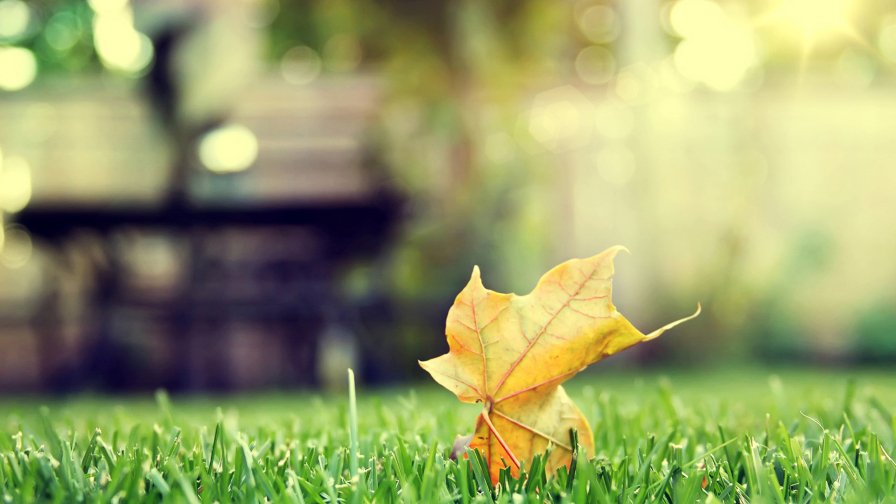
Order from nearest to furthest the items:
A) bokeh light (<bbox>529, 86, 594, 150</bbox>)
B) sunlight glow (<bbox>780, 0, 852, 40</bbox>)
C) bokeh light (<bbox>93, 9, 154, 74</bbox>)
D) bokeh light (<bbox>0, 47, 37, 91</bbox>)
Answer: bokeh light (<bbox>93, 9, 154, 74</bbox>) → sunlight glow (<bbox>780, 0, 852, 40</bbox>) → bokeh light (<bbox>529, 86, 594, 150</bbox>) → bokeh light (<bbox>0, 47, 37, 91</bbox>)

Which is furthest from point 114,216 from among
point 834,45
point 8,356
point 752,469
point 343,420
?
point 834,45

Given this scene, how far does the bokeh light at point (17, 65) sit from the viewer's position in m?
11.6

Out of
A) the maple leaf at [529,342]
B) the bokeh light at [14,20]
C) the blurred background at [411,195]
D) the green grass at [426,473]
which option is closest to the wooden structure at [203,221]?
the blurred background at [411,195]

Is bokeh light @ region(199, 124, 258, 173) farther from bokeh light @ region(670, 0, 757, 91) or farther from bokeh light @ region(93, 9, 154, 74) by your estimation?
bokeh light @ region(670, 0, 757, 91)

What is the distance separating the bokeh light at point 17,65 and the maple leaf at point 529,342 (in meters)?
11.4

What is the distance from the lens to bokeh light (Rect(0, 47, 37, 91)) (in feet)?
38.1

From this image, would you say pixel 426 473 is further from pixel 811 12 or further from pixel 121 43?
pixel 121 43

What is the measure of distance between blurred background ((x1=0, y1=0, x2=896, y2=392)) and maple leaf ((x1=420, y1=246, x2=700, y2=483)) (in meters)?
3.42

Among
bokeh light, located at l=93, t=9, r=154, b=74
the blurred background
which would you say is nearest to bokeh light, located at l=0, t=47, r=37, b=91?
bokeh light, located at l=93, t=9, r=154, b=74

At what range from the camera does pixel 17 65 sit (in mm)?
12664

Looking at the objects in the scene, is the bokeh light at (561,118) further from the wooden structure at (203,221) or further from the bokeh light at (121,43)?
the bokeh light at (121,43)

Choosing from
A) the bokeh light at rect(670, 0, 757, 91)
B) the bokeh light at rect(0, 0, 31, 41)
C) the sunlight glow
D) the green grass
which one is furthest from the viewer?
the bokeh light at rect(0, 0, 31, 41)

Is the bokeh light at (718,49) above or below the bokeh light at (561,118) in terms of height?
above

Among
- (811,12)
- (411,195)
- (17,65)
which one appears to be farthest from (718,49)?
(17,65)
